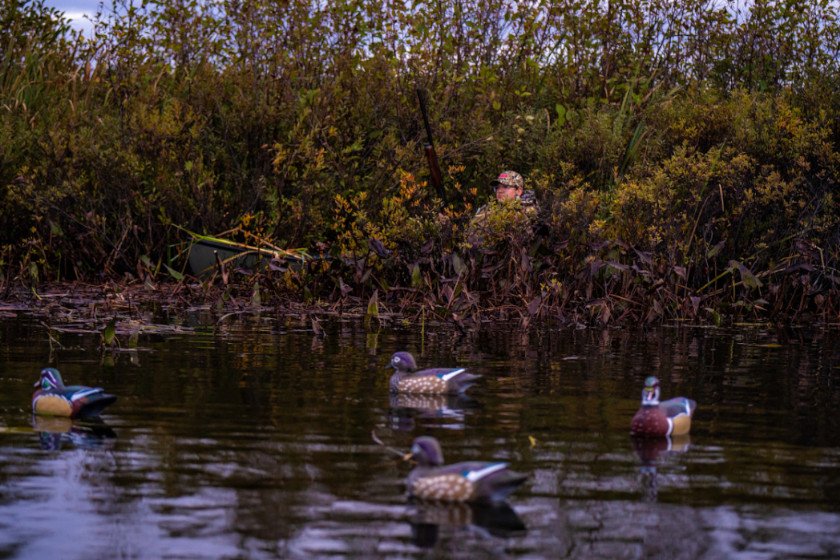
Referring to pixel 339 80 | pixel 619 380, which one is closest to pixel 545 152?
pixel 339 80

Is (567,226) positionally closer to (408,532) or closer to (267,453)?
(267,453)

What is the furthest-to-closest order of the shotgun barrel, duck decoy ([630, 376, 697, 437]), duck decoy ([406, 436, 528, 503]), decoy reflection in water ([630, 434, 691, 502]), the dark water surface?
the shotgun barrel
duck decoy ([630, 376, 697, 437])
decoy reflection in water ([630, 434, 691, 502])
duck decoy ([406, 436, 528, 503])
the dark water surface

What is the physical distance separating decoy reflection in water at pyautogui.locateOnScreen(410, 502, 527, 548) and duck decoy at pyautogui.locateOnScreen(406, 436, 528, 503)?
0.05 metres

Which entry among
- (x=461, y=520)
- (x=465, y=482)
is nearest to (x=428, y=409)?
(x=465, y=482)

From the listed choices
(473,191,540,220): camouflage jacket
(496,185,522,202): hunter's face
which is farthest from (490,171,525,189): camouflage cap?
(473,191,540,220): camouflage jacket

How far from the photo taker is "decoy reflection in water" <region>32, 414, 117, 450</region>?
828 cm

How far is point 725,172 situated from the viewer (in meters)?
18.0

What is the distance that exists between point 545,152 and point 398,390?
Result: 10.9 meters

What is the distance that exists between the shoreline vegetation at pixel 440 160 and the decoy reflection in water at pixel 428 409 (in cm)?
542

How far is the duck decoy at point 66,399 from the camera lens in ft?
29.4

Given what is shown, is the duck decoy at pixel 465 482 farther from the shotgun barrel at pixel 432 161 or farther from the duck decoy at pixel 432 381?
the shotgun barrel at pixel 432 161

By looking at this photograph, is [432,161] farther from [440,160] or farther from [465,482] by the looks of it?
[465,482]

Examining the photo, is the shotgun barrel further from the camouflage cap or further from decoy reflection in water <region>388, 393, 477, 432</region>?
decoy reflection in water <region>388, 393, 477, 432</region>

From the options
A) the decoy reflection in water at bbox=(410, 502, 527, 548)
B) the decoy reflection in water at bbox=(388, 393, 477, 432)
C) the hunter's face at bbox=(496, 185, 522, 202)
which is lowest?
the decoy reflection in water at bbox=(410, 502, 527, 548)
